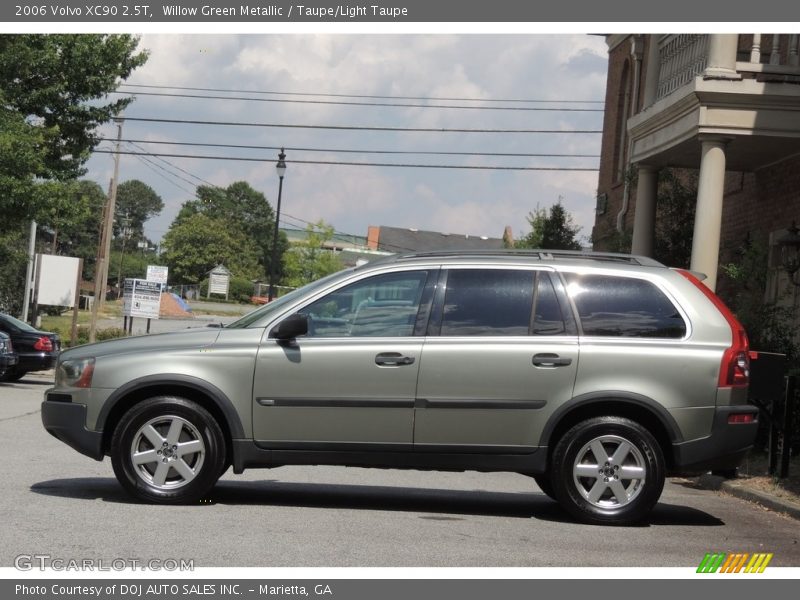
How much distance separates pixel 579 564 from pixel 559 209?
2231cm

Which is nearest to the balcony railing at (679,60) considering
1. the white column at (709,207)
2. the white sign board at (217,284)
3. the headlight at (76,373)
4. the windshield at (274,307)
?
the white column at (709,207)

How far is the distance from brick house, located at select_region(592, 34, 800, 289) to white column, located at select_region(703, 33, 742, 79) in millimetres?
14

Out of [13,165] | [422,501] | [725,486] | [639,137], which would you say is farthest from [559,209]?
[422,501]

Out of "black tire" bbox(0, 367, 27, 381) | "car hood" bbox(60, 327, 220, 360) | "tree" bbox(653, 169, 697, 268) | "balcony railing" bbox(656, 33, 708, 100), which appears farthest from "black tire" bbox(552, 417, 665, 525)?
"black tire" bbox(0, 367, 27, 381)

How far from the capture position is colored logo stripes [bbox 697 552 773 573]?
6.71 meters

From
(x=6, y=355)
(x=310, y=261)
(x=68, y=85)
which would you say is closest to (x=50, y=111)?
(x=68, y=85)

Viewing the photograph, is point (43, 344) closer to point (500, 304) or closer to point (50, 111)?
point (50, 111)

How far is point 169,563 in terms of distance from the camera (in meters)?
5.99

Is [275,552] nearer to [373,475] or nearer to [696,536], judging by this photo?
[696,536]

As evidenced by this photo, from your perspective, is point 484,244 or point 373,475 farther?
point 484,244

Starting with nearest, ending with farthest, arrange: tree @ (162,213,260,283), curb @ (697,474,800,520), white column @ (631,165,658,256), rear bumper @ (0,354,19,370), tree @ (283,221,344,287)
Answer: curb @ (697,474,800,520)
white column @ (631,165,658,256)
rear bumper @ (0,354,19,370)
tree @ (283,221,344,287)
tree @ (162,213,260,283)

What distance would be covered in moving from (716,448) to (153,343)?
13.3 feet

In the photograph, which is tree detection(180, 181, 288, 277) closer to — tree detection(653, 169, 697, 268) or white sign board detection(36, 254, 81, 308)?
white sign board detection(36, 254, 81, 308)

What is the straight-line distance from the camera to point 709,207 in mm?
15875
